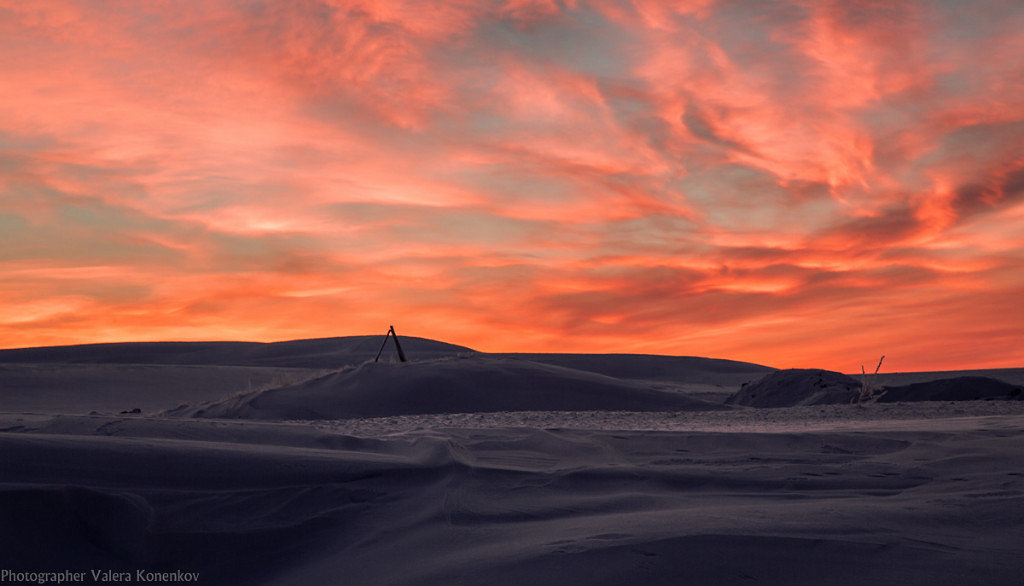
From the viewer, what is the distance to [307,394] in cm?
1209

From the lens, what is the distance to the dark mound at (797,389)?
1331 centimetres

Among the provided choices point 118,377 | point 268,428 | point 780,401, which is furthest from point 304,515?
point 118,377

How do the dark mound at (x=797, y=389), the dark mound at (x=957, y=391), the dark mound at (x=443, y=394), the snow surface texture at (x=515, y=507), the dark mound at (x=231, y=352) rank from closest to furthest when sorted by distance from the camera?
the snow surface texture at (x=515, y=507), the dark mound at (x=443, y=394), the dark mound at (x=957, y=391), the dark mound at (x=797, y=389), the dark mound at (x=231, y=352)

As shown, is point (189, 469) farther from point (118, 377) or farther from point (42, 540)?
point (118, 377)

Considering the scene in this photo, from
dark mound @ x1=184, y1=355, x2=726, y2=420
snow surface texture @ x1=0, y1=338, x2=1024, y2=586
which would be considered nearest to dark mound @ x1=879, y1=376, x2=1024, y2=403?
dark mound @ x1=184, y1=355, x2=726, y2=420

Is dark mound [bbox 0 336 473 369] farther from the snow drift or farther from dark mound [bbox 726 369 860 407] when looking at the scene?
the snow drift

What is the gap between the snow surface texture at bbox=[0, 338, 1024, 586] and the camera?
2439 mm

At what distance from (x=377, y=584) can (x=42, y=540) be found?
1.41m

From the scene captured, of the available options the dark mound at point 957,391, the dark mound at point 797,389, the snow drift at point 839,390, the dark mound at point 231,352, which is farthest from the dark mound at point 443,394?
the dark mound at point 231,352

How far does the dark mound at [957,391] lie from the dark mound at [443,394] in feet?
10.6

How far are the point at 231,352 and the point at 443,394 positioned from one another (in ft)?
92.9

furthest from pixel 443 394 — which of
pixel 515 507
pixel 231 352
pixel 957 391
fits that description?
pixel 231 352

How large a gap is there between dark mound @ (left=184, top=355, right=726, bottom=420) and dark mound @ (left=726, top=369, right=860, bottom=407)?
157cm

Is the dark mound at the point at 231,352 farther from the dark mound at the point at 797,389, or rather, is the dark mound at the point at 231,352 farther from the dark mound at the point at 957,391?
the dark mound at the point at 957,391
